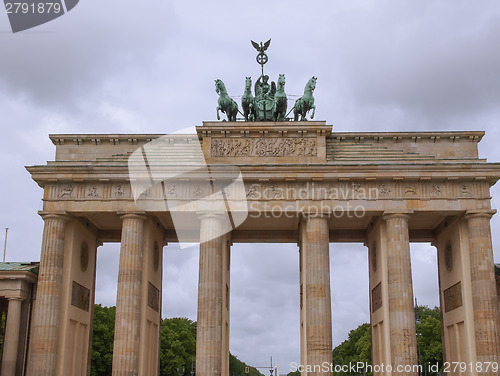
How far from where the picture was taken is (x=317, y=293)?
3616 centimetres

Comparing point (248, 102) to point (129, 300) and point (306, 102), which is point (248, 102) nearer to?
point (306, 102)

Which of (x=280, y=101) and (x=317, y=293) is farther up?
(x=280, y=101)

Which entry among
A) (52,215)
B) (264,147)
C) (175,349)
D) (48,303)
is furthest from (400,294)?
(175,349)

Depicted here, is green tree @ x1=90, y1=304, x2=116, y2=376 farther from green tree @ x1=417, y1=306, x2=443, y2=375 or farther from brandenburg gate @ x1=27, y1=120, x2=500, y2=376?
green tree @ x1=417, y1=306, x2=443, y2=375

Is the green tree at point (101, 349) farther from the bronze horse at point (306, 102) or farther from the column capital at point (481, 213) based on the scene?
the column capital at point (481, 213)

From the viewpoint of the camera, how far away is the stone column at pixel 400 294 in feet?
115

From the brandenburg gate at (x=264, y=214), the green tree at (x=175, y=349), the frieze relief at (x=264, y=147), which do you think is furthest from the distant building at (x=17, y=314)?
the green tree at (x=175, y=349)

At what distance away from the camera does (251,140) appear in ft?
129

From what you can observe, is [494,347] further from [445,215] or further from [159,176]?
[159,176]

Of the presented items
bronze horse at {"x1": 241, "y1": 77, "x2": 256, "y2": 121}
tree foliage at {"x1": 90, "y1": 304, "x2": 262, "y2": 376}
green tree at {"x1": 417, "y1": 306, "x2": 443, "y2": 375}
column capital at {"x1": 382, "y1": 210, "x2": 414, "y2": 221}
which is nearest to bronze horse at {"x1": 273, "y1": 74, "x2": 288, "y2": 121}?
bronze horse at {"x1": 241, "y1": 77, "x2": 256, "y2": 121}

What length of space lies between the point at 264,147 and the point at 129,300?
12.1 metres

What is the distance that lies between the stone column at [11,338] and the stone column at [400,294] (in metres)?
22.6

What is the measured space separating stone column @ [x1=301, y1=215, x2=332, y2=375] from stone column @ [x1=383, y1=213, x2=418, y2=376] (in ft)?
11.6

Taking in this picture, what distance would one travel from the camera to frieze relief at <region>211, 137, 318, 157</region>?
3903 centimetres
